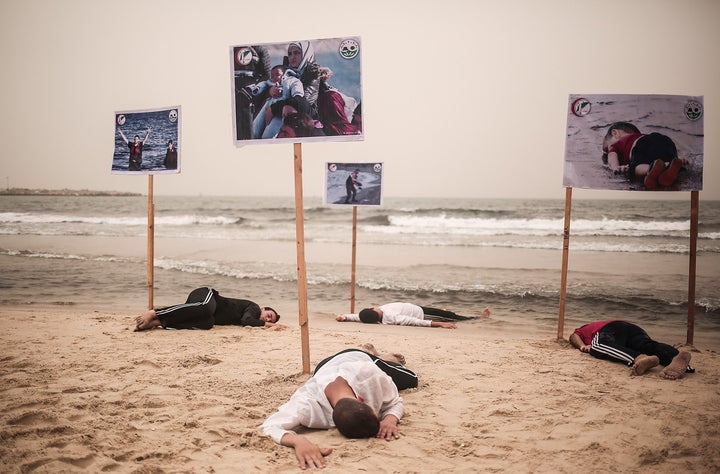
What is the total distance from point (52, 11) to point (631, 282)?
17.4m

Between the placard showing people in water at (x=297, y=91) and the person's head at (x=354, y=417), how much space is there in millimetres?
2167

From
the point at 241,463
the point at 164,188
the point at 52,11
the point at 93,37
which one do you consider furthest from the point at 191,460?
the point at 164,188

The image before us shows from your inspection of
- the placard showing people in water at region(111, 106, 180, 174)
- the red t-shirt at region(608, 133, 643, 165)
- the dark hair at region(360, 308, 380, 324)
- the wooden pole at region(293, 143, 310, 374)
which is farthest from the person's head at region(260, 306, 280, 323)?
the red t-shirt at region(608, 133, 643, 165)

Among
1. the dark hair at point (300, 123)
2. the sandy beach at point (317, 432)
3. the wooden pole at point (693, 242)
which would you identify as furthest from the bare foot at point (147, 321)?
the wooden pole at point (693, 242)

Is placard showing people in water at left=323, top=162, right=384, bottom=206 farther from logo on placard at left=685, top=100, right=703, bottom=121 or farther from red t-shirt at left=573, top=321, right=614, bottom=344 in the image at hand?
logo on placard at left=685, top=100, right=703, bottom=121

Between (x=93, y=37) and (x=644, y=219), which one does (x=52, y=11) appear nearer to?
(x=93, y=37)

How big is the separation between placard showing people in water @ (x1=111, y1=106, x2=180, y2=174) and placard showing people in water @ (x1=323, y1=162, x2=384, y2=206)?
7.30ft

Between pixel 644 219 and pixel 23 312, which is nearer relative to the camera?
pixel 23 312

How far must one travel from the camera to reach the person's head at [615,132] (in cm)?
514

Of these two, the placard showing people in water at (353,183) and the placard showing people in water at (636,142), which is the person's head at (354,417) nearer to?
the placard showing people in water at (636,142)

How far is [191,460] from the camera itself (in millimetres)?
2615

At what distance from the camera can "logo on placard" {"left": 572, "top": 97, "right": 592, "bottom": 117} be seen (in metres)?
5.20

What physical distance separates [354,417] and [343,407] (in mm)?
88

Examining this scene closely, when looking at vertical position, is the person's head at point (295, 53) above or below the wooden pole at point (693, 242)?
above
